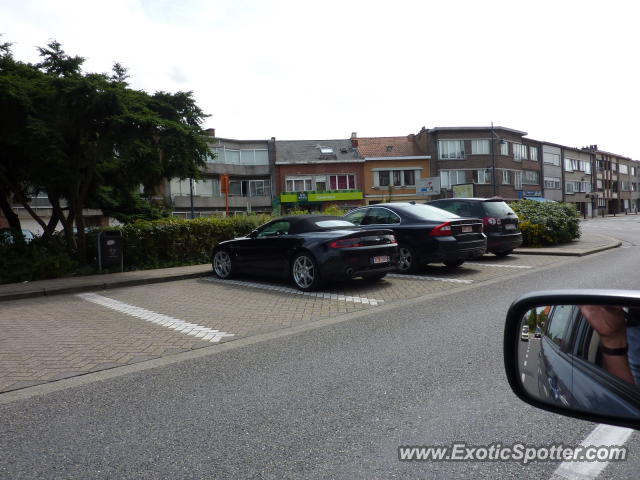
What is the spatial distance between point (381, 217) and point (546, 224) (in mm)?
8141

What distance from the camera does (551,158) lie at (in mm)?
64312

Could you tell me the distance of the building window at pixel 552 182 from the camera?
6272cm

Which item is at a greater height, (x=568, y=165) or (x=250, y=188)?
(x=568, y=165)

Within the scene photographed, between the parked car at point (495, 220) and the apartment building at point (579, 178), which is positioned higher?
the apartment building at point (579, 178)

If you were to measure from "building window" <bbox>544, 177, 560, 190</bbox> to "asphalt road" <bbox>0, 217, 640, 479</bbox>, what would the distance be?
63.8 m

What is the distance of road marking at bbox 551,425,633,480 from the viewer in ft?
8.23

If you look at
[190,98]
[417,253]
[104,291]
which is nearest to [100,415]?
[104,291]

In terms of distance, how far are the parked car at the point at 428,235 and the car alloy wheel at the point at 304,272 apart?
2.20m

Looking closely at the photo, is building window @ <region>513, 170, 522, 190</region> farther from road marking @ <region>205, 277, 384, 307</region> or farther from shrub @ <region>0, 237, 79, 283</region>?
shrub @ <region>0, 237, 79, 283</region>

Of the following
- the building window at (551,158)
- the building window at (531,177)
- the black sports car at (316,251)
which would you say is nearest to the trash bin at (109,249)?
the black sports car at (316,251)

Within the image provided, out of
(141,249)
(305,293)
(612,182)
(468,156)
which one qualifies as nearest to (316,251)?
(305,293)

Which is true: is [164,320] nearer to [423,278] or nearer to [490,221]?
[423,278]

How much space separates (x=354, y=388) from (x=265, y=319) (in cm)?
313

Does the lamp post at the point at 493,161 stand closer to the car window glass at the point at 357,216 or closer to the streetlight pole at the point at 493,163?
the streetlight pole at the point at 493,163
